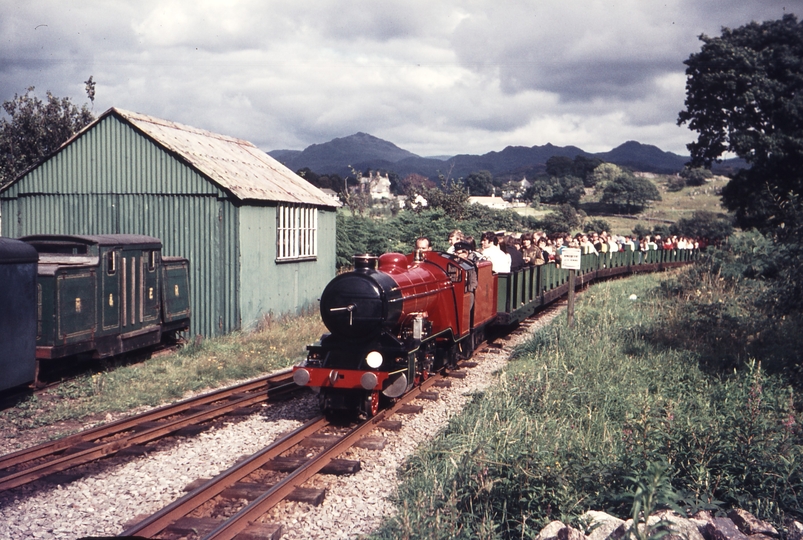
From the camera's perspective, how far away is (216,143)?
19.0 metres

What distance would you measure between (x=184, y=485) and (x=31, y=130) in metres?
30.9

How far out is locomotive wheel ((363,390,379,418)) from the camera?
834 cm

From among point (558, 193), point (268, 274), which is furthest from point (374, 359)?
point (558, 193)

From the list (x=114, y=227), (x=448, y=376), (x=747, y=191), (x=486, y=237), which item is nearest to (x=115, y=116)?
(x=114, y=227)

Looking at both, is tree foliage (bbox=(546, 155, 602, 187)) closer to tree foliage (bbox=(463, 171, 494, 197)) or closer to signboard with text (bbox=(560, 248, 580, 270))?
tree foliage (bbox=(463, 171, 494, 197))

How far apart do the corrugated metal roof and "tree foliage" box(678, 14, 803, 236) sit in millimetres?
17398

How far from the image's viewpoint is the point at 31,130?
31.2 m

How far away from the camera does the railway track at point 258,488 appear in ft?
16.9

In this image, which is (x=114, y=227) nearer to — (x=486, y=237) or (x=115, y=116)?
(x=115, y=116)

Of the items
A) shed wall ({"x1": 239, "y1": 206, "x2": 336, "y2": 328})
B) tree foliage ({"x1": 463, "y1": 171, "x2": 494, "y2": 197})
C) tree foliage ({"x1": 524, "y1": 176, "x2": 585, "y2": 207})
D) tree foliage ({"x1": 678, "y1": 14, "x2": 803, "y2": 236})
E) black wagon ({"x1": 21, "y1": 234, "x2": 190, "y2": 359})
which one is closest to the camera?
black wagon ({"x1": 21, "y1": 234, "x2": 190, "y2": 359})

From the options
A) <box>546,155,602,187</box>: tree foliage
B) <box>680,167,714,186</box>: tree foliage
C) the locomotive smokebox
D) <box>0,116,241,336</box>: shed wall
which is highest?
<box>546,155,602,187</box>: tree foliage

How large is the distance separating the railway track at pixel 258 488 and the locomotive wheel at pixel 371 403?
19cm

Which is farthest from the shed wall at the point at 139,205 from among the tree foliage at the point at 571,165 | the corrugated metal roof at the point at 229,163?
the tree foliage at the point at 571,165

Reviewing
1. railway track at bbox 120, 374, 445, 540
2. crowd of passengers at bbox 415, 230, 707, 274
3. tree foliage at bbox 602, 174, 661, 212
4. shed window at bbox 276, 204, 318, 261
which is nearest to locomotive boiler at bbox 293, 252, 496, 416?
railway track at bbox 120, 374, 445, 540
